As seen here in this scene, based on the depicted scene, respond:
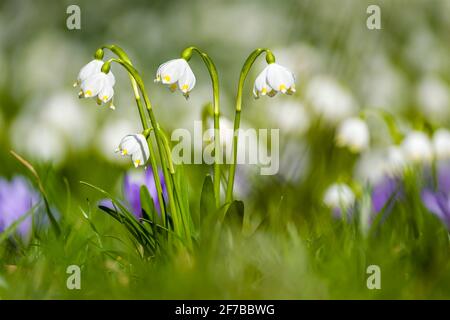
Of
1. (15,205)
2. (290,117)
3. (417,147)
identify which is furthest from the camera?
(290,117)

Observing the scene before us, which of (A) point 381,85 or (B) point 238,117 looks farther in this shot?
(A) point 381,85

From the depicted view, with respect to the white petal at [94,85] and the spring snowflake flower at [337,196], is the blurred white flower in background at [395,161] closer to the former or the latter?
the spring snowflake flower at [337,196]

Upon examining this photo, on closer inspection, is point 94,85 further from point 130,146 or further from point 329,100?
point 329,100

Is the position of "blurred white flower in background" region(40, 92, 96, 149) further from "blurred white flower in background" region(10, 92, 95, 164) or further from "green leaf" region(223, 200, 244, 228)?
"green leaf" region(223, 200, 244, 228)

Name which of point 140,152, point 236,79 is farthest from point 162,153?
point 236,79

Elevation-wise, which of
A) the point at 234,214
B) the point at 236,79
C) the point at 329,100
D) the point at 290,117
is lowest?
the point at 234,214

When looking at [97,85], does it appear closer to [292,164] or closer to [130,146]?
[130,146]

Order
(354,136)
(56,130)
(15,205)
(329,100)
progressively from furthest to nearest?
(56,130) < (329,100) < (354,136) < (15,205)

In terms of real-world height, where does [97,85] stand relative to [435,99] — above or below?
below

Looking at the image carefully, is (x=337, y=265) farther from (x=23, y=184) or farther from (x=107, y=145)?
(x=107, y=145)
